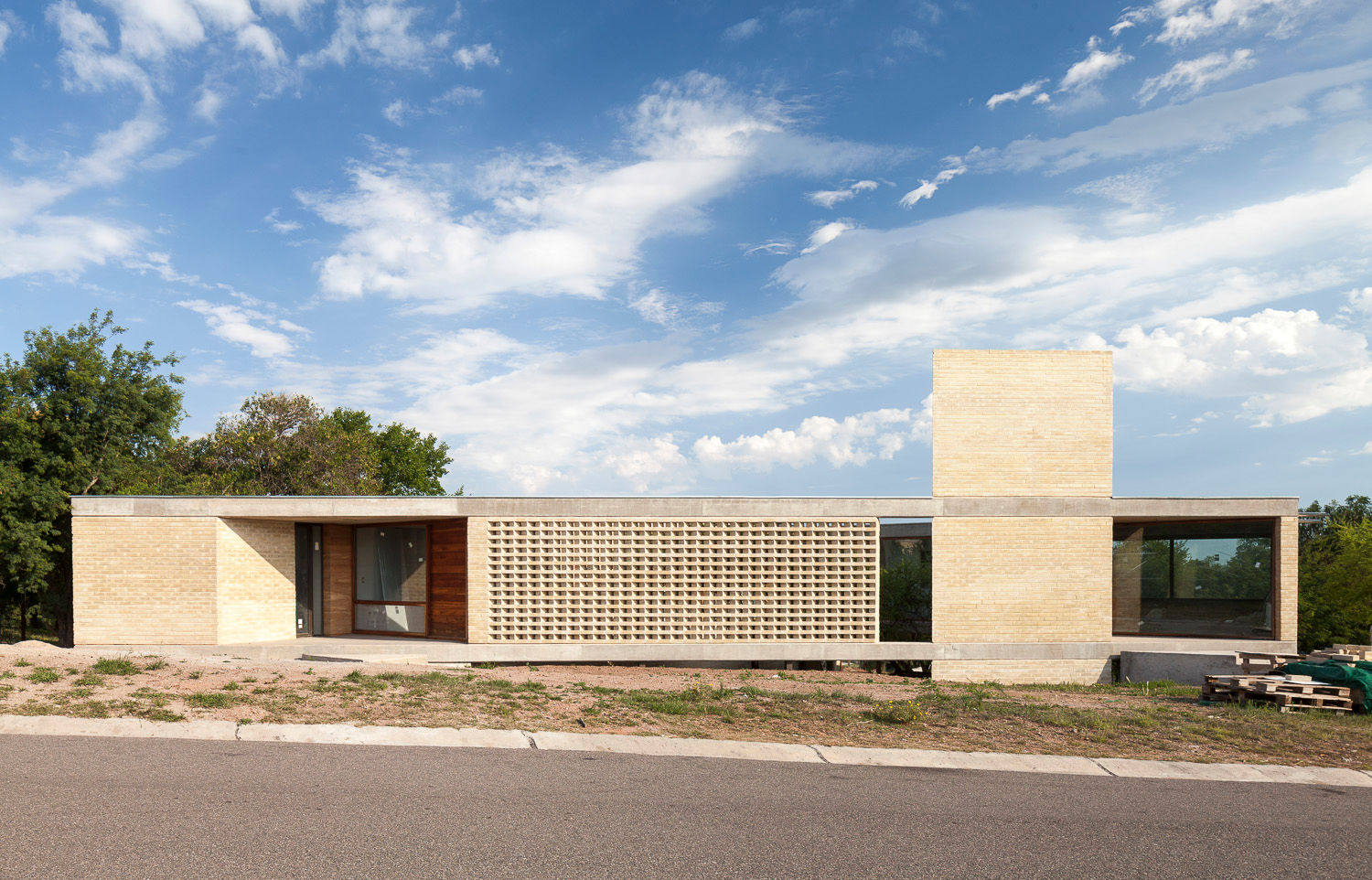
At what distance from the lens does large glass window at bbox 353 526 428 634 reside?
17297mm

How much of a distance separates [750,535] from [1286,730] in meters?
8.65

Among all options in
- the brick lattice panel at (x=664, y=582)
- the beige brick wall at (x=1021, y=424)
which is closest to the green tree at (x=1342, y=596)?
the beige brick wall at (x=1021, y=424)

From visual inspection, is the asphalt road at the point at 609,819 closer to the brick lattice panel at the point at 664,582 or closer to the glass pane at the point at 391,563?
the brick lattice panel at the point at 664,582

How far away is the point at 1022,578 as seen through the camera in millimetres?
16453

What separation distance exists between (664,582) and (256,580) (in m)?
7.87

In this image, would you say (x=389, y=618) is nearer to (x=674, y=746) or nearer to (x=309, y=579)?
(x=309, y=579)

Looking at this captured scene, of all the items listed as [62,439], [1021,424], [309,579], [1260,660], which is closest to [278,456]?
[62,439]

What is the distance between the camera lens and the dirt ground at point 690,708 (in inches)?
340

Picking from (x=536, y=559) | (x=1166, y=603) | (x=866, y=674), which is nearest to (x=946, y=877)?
(x=866, y=674)

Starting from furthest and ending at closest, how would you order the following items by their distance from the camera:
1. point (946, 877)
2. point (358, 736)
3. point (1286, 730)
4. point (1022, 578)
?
1. point (1022, 578)
2. point (1286, 730)
3. point (358, 736)
4. point (946, 877)

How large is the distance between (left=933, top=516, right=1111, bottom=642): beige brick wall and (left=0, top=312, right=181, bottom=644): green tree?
2040 centimetres

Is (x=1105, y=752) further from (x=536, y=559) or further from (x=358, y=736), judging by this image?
(x=536, y=559)

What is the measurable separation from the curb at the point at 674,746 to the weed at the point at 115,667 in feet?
7.62

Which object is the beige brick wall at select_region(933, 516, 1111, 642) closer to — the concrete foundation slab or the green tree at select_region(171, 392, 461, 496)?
the concrete foundation slab
